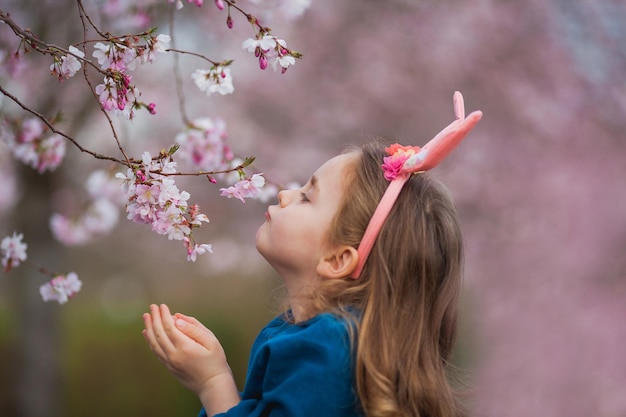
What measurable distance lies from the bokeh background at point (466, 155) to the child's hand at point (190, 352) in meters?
3.11

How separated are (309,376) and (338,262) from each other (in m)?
0.29

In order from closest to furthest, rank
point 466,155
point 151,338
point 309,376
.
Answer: point 309,376 → point 151,338 → point 466,155

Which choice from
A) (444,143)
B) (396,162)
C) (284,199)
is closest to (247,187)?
(284,199)

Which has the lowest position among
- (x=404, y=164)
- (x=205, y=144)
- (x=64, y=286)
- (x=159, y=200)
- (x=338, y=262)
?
(x=338, y=262)

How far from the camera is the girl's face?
1.87m

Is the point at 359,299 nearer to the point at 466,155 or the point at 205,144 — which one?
the point at 205,144

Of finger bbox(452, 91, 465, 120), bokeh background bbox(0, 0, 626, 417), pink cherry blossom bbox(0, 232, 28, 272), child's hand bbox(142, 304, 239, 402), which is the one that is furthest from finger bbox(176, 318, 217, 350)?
bokeh background bbox(0, 0, 626, 417)

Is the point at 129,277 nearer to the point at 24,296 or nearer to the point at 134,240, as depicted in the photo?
the point at 134,240

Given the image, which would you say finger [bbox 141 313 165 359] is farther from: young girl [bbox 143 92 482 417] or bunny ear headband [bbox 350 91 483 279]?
bunny ear headband [bbox 350 91 483 279]

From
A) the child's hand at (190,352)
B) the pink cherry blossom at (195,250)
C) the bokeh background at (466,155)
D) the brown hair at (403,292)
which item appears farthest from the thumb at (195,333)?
the bokeh background at (466,155)

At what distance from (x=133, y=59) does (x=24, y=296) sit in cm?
457

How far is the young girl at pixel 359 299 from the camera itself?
1723mm

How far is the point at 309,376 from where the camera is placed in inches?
65.9

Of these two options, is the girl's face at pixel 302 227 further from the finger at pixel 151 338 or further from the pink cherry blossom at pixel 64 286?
the pink cherry blossom at pixel 64 286
